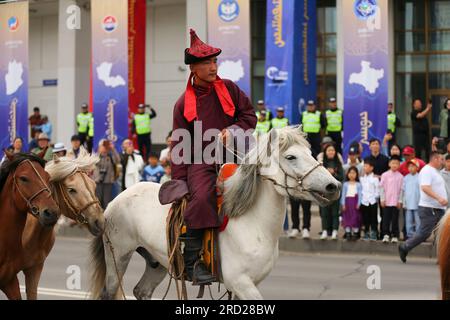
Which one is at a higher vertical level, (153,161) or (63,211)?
(153,161)

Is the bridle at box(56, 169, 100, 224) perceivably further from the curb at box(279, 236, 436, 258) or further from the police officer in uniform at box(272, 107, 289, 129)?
the police officer in uniform at box(272, 107, 289, 129)

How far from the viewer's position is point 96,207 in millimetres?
7148

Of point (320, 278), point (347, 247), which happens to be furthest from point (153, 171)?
point (320, 278)

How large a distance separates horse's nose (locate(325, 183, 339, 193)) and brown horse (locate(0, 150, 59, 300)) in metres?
2.27

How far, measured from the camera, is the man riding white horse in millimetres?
6277

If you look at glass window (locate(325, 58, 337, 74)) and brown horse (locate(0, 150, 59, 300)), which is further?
glass window (locate(325, 58, 337, 74))

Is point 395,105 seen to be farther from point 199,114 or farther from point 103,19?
point 199,114

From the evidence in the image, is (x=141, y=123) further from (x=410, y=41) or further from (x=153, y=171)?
(x=410, y=41)

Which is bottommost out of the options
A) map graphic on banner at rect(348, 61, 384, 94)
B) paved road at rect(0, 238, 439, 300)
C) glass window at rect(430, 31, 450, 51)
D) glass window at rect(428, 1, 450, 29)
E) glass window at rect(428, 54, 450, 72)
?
paved road at rect(0, 238, 439, 300)

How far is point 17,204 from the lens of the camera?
257 inches

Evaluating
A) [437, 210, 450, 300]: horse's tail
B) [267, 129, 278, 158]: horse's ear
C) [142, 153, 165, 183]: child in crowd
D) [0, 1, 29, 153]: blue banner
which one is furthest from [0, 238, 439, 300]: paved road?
[0, 1, 29, 153]: blue banner

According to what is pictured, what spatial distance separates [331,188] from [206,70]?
5.06ft

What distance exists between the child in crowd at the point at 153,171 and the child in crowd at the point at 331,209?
12.3 feet

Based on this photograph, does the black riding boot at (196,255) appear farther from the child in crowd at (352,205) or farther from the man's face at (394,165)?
the man's face at (394,165)
